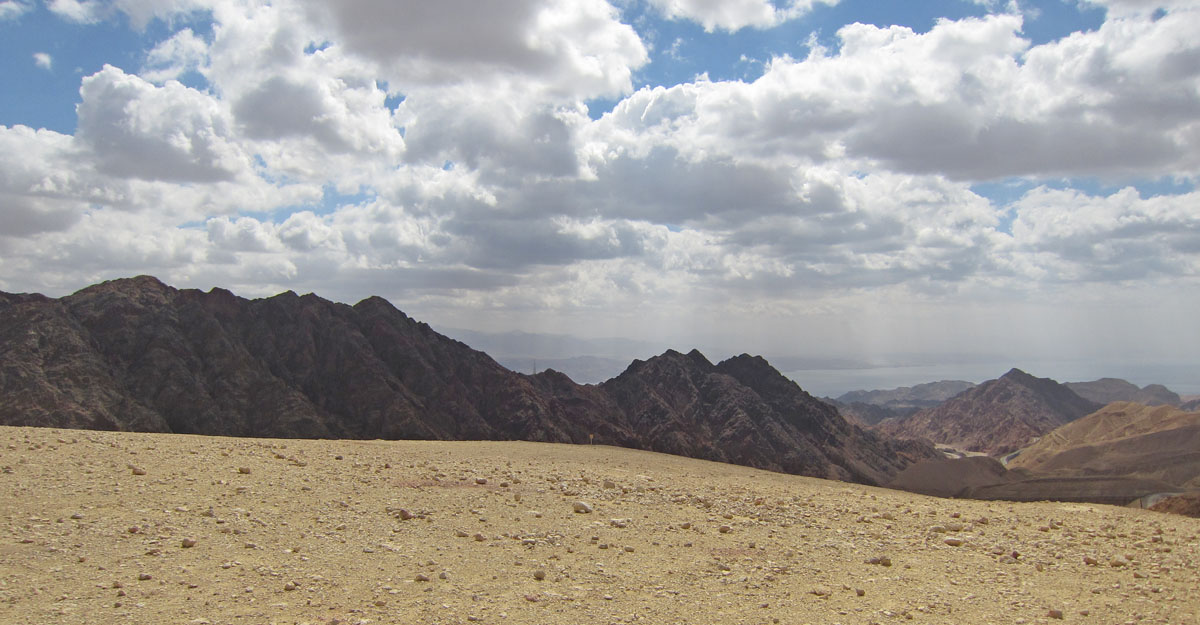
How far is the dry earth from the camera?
8.95 meters

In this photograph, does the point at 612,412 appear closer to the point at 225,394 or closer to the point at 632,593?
the point at 225,394

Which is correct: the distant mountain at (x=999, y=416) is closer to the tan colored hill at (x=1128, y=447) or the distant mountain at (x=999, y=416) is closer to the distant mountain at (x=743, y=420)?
the tan colored hill at (x=1128, y=447)

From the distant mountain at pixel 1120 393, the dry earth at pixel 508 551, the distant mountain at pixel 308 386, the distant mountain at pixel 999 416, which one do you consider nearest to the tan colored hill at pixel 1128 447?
the distant mountain at pixel 308 386

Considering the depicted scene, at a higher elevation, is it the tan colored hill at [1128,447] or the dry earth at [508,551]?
the dry earth at [508,551]

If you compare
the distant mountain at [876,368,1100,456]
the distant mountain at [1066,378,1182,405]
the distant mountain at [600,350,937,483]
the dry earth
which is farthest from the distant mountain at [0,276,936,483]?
the distant mountain at [1066,378,1182,405]

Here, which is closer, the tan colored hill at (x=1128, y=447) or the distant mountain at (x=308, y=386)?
the distant mountain at (x=308, y=386)

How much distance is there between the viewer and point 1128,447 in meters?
63.3

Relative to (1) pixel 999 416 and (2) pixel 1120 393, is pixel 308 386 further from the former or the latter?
(2) pixel 1120 393

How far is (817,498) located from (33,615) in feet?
47.7

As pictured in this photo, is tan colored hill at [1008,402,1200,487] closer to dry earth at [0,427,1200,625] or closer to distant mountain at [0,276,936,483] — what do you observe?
distant mountain at [0,276,936,483]

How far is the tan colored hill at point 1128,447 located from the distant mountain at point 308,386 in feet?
53.9

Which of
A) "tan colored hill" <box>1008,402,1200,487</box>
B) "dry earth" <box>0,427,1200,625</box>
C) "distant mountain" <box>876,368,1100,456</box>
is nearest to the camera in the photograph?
"dry earth" <box>0,427,1200,625</box>

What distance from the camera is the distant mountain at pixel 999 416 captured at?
11725cm

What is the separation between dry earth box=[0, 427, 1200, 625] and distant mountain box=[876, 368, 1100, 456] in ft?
361
